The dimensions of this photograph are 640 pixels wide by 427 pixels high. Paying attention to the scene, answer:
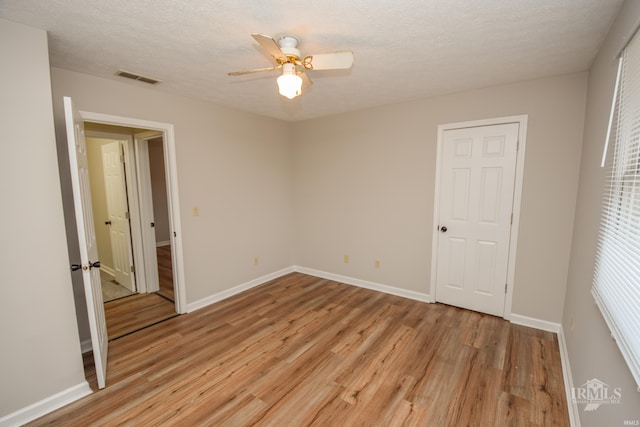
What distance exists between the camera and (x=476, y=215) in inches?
125

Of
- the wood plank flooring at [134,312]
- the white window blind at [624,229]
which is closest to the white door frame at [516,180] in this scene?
the white window blind at [624,229]

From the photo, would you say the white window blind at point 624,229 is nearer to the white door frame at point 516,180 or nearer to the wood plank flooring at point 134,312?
the white door frame at point 516,180

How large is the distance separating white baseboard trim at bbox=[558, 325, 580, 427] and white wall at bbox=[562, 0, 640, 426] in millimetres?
90

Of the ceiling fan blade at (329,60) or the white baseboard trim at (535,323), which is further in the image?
the white baseboard trim at (535,323)

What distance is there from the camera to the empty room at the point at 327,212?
1692 mm

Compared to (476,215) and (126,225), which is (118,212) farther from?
(476,215)

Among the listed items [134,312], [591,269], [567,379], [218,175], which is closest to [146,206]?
[218,175]

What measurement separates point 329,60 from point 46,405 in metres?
2.98

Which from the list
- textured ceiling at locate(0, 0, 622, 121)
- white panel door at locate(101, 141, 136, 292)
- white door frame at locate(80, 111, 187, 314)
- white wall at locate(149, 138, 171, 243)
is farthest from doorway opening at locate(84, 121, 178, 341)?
white wall at locate(149, 138, 171, 243)

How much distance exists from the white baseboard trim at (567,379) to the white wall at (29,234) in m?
3.40

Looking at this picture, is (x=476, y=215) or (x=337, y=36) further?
(x=476, y=215)

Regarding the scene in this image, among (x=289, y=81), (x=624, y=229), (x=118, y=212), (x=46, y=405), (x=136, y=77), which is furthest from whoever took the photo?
(x=118, y=212)

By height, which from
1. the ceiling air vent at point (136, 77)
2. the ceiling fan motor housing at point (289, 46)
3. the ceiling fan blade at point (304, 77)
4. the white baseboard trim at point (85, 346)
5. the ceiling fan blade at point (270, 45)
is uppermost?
the ceiling air vent at point (136, 77)

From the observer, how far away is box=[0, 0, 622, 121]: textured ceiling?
158cm
